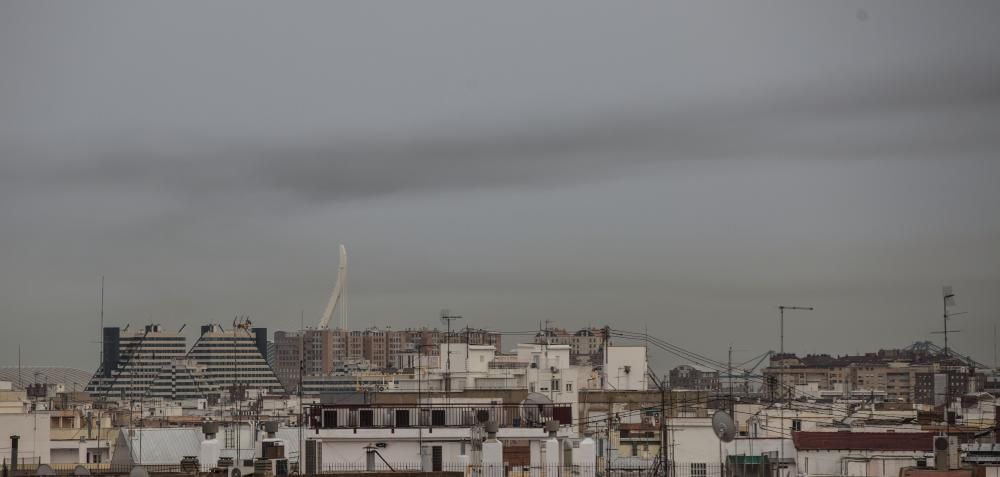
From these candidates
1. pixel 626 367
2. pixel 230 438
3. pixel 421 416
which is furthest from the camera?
pixel 626 367

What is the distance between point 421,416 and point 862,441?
1005 centimetres

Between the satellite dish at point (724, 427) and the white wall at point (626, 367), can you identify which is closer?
the satellite dish at point (724, 427)

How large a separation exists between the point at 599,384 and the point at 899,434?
5079 centimetres

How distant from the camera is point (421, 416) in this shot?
42.7 m

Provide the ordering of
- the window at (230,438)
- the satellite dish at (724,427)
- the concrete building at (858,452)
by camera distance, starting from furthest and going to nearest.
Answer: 1. the window at (230,438)
2. the concrete building at (858,452)
3. the satellite dish at (724,427)

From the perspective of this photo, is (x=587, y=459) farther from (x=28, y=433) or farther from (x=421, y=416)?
(x=28, y=433)

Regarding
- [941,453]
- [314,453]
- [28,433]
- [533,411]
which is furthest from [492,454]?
[28,433]

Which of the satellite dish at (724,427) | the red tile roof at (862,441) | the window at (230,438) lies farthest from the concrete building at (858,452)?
the window at (230,438)

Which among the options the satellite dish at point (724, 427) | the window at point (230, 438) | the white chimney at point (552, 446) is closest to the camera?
the satellite dish at point (724, 427)

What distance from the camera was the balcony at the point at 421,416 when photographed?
139ft

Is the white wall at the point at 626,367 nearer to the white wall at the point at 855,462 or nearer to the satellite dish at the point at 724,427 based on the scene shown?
the white wall at the point at 855,462

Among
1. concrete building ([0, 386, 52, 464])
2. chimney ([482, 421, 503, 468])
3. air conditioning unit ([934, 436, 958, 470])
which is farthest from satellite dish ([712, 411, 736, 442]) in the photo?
concrete building ([0, 386, 52, 464])

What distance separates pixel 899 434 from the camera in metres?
46.4

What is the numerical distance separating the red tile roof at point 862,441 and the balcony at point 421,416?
19.9 ft
